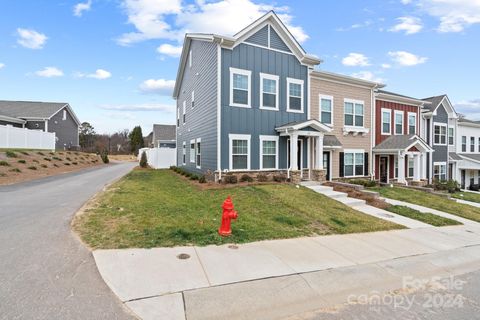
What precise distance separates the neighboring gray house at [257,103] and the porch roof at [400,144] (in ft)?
19.8

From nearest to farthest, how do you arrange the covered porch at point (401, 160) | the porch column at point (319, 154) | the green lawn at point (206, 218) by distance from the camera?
the green lawn at point (206, 218)
the porch column at point (319, 154)
the covered porch at point (401, 160)

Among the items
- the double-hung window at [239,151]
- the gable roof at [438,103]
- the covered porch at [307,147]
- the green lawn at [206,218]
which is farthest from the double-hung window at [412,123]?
the double-hung window at [239,151]

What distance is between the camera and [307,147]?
52.6ft

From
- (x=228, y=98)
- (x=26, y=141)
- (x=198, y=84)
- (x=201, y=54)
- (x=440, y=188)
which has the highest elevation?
(x=201, y=54)

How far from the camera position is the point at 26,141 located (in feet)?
81.8

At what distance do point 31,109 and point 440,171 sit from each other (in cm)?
4556

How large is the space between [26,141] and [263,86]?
23.1 metres

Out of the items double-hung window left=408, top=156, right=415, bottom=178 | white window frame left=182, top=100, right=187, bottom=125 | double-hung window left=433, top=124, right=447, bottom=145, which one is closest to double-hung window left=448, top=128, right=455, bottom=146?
double-hung window left=433, top=124, right=447, bottom=145

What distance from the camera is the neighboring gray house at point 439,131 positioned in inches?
882

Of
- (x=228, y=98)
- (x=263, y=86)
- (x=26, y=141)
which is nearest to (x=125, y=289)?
(x=228, y=98)

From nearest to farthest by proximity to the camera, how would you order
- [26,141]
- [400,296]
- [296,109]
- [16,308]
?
[16,308], [400,296], [296,109], [26,141]

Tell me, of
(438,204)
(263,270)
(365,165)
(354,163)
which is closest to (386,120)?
(365,165)

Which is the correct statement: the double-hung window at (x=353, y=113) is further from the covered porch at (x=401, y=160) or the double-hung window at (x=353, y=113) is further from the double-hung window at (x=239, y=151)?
the double-hung window at (x=239, y=151)

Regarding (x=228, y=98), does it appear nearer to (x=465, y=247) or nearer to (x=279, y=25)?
(x=279, y=25)
